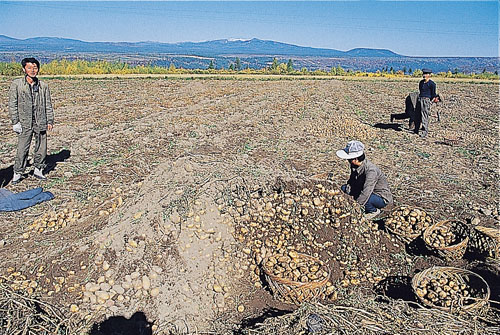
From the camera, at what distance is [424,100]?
1057cm

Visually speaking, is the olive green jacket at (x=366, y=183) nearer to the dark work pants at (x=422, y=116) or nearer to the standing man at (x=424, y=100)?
the standing man at (x=424, y=100)

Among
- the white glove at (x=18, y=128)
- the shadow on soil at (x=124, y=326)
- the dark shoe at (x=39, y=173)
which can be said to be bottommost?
the shadow on soil at (x=124, y=326)

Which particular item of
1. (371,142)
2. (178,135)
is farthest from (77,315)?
(371,142)

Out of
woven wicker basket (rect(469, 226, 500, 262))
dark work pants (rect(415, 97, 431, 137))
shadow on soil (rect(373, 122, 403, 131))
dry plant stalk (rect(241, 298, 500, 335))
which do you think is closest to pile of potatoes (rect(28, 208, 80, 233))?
dry plant stalk (rect(241, 298, 500, 335))

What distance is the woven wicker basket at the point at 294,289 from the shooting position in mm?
3768

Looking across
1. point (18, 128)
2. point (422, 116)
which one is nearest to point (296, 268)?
point (18, 128)

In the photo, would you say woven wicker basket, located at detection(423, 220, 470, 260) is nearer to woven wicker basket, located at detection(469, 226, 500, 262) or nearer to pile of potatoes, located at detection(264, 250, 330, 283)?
woven wicker basket, located at detection(469, 226, 500, 262)

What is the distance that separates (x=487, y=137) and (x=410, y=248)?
333 inches

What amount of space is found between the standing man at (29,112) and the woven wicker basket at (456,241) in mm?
6082

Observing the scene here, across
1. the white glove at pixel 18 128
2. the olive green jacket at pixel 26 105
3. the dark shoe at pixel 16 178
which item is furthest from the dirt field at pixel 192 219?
the olive green jacket at pixel 26 105

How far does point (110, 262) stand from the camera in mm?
4230

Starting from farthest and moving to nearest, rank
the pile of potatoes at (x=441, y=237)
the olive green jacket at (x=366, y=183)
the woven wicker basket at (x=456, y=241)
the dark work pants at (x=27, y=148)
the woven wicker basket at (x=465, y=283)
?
the dark work pants at (x=27, y=148) → the olive green jacket at (x=366, y=183) → the pile of potatoes at (x=441, y=237) → the woven wicker basket at (x=456, y=241) → the woven wicker basket at (x=465, y=283)

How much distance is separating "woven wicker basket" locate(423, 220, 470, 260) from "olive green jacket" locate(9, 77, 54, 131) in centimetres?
607

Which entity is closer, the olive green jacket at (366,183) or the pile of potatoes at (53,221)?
the olive green jacket at (366,183)
